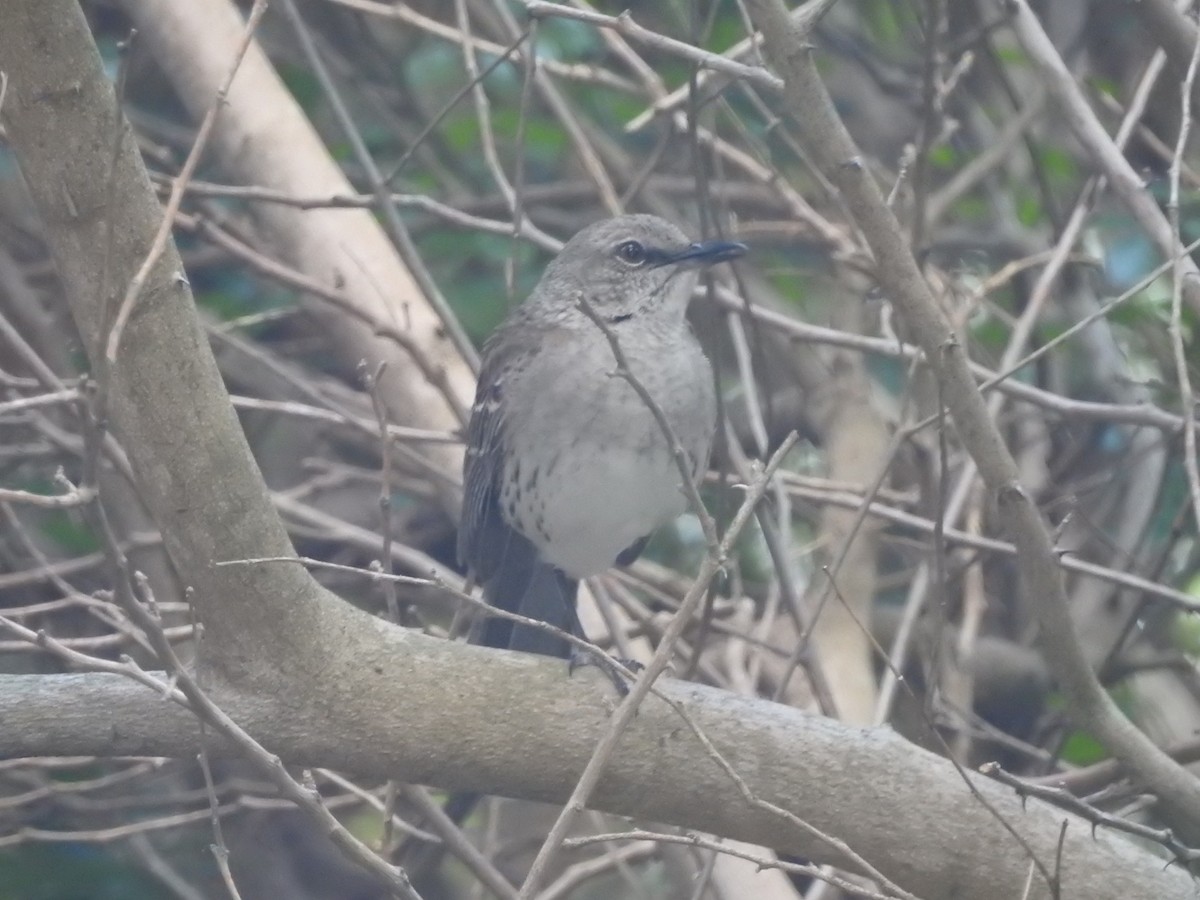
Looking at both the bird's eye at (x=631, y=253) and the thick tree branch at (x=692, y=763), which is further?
the bird's eye at (x=631, y=253)

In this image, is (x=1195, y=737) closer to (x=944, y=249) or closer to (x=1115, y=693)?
(x=1115, y=693)

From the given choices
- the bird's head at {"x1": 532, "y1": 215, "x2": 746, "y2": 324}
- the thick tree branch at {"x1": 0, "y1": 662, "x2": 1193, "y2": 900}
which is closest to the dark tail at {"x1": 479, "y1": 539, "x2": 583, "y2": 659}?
the bird's head at {"x1": 532, "y1": 215, "x2": 746, "y2": 324}

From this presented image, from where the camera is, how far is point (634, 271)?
4293 mm

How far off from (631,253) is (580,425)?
599 millimetres

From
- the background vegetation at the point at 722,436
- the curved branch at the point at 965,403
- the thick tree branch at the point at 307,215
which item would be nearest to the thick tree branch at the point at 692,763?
the background vegetation at the point at 722,436

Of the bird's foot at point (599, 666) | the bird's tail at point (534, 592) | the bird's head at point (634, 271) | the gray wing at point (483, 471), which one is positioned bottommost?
the bird's tail at point (534, 592)

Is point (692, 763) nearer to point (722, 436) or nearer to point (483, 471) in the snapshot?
point (722, 436)

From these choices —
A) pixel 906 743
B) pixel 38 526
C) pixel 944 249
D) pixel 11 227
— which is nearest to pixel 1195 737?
pixel 906 743

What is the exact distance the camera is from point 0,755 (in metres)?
2.75

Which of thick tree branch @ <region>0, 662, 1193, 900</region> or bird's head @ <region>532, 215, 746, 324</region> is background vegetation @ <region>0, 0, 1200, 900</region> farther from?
bird's head @ <region>532, 215, 746, 324</region>

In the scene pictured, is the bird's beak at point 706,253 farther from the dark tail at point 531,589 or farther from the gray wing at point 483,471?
the dark tail at point 531,589

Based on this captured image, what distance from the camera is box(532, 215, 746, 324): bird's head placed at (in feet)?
13.9

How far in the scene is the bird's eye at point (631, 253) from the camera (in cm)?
429

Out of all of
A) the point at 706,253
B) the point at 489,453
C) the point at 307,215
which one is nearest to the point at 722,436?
the point at 706,253
